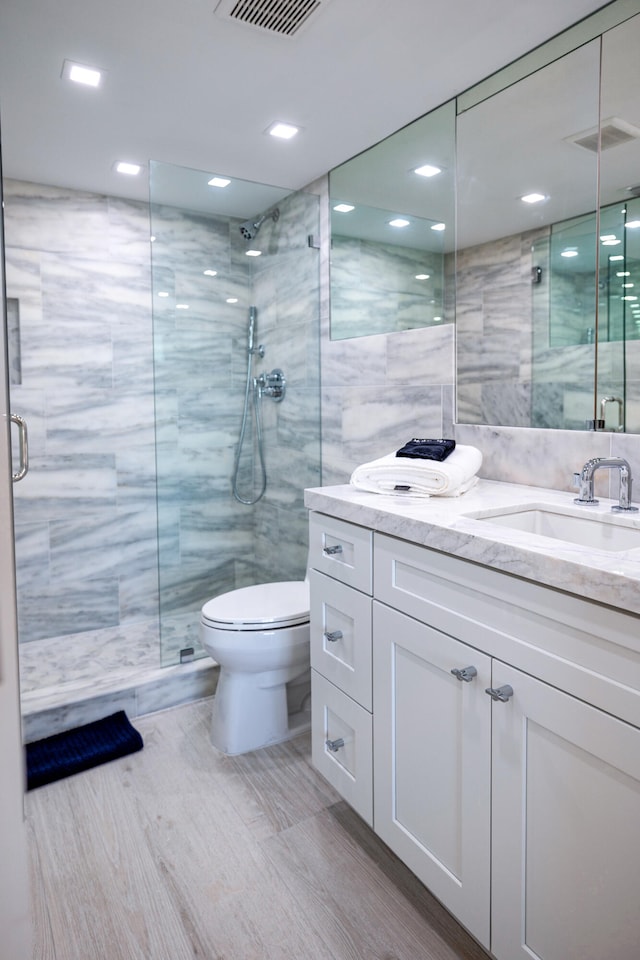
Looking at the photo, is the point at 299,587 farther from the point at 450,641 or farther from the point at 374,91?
the point at 374,91

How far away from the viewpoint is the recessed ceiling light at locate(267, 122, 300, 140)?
2.25 m

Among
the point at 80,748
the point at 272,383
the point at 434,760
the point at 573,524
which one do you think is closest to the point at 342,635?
the point at 434,760

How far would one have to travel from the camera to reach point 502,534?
1258 mm

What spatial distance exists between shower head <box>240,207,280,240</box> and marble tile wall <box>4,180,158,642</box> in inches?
28.9

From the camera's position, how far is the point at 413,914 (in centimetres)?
156

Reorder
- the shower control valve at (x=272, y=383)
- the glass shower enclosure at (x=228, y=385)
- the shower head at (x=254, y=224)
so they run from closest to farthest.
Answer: the glass shower enclosure at (x=228, y=385) < the shower head at (x=254, y=224) < the shower control valve at (x=272, y=383)

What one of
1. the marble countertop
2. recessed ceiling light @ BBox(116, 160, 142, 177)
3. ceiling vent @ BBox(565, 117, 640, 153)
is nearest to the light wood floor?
the marble countertop

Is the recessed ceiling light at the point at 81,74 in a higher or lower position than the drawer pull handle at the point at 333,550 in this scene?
higher

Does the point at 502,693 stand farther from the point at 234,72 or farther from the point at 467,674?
the point at 234,72

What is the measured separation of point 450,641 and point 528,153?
A: 147 centimetres

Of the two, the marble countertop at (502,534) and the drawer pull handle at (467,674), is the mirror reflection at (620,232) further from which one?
the drawer pull handle at (467,674)

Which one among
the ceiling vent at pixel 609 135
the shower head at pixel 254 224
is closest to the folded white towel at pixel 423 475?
the ceiling vent at pixel 609 135

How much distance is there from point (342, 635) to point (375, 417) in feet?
3.38

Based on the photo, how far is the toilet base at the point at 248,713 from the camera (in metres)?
2.27
